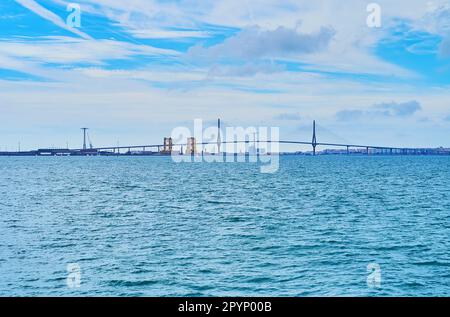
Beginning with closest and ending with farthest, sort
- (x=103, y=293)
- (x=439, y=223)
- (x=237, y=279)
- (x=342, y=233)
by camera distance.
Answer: (x=103, y=293), (x=237, y=279), (x=342, y=233), (x=439, y=223)

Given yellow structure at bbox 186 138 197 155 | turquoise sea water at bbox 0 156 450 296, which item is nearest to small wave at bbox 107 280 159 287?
turquoise sea water at bbox 0 156 450 296

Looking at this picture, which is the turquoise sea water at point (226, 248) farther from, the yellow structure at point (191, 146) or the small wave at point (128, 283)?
the yellow structure at point (191, 146)

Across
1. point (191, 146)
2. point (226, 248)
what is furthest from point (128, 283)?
point (191, 146)

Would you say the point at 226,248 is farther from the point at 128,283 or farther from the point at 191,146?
the point at 191,146

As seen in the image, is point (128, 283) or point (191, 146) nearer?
point (128, 283)

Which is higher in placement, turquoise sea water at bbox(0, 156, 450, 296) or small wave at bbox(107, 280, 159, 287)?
turquoise sea water at bbox(0, 156, 450, 296)

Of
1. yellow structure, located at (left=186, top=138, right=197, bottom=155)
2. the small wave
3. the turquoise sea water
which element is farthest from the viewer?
yellow structure, located at (left=186, top=138, right=197, bottom=155)

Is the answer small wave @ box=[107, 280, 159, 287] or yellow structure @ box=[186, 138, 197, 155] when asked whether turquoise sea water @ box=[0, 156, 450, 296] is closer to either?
small wave @ box=[107, 280, 159, 287]

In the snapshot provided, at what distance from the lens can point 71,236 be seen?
28172mm

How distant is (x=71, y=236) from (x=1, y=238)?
3629 millimetres

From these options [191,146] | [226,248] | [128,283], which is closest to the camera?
[128,283]

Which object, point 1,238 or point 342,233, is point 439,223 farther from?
point 1,238
